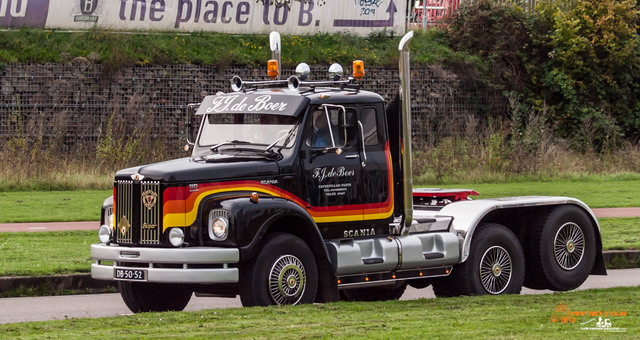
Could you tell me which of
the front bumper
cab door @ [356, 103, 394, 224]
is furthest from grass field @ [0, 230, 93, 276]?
cab door @ [356, 103, 394, 224]

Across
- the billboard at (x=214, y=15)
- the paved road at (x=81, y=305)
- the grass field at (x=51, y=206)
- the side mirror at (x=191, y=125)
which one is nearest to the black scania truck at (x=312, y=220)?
the side mirror at (x=191, y=125)

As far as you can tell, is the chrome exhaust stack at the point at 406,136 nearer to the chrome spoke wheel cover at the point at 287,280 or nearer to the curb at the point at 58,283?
the chrome spoke wheel cover at the point at 287,280

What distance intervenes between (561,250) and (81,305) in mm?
5624

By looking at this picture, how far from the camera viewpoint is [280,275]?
1071 centimetres

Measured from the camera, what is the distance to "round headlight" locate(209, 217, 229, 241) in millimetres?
10492

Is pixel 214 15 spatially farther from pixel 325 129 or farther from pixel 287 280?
pixel 287 280

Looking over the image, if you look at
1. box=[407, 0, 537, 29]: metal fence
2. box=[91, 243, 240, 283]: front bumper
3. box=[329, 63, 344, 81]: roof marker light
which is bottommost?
box=[91, 243, 240, 283]: front bumper

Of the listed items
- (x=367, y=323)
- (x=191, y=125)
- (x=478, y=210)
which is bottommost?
(x=367, y=323)

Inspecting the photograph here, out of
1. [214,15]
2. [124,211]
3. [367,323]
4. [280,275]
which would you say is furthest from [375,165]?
[214,15]

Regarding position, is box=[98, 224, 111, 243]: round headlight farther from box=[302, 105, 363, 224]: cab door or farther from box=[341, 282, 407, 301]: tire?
box=[341, 282, 407, 301]: tire

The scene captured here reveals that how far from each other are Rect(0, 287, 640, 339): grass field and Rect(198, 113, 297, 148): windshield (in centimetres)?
193

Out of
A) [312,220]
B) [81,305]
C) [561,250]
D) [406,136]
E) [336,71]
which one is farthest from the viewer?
[561,250]

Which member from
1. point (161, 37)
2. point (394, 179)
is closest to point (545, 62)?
point (161, 37)

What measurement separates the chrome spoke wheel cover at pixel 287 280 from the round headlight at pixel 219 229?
0.58 m
